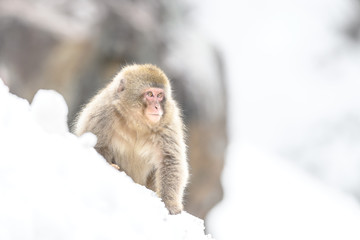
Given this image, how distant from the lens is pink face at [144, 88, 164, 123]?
187 inches

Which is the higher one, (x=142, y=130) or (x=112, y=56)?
(x=142, y=130)

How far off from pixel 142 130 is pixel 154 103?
20 cm

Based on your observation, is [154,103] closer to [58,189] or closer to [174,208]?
[174,208]

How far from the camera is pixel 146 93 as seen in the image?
4828 millimetres

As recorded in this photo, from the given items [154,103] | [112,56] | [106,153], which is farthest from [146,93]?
[112,56]

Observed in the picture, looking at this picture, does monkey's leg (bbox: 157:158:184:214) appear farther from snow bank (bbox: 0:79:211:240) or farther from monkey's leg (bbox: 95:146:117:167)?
snow bank (bbox: 0:79:211:240)

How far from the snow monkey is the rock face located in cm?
713

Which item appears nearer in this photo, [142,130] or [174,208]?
[174,208]

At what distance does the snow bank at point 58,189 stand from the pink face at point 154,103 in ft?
4.33

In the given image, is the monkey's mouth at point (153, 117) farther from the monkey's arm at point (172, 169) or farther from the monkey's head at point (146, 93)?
the monkey's arm at point (172, 169)

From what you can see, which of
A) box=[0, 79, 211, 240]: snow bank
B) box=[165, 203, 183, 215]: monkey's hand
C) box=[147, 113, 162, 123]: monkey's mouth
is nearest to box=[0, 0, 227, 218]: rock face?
box=[147, 113, 162, 123]: monkey's mouth

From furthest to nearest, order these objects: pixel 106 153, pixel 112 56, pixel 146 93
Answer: pixel 112 56
pixel 146 93
pixel 106 153

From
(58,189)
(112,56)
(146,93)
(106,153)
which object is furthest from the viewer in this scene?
(112,56)

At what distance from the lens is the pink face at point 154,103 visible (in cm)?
474
